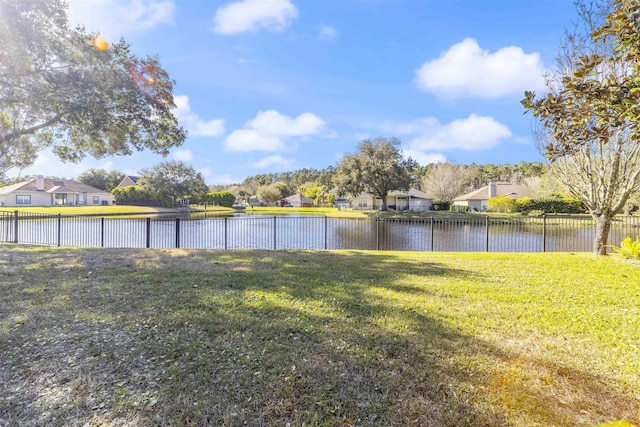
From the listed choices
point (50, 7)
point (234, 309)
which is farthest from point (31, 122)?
point (234, 309)

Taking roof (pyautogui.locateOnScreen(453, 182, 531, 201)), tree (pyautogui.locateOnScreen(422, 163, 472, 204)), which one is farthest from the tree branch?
tree (pyautogui.locateOnScreen(422, 163, 472, 204))

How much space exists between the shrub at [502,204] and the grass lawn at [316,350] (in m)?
34.2

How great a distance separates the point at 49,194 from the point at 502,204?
55.6 metres

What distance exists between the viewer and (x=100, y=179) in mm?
58625

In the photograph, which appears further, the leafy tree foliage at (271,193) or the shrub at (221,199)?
the leafy tree foliage at (271,193)

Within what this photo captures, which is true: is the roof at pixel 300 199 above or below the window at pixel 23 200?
above

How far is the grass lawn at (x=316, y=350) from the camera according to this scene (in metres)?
2.11

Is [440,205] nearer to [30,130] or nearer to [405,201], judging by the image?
[405,201]

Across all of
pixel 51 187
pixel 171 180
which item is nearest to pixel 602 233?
pixel 171 180

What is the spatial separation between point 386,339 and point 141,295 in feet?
10.5

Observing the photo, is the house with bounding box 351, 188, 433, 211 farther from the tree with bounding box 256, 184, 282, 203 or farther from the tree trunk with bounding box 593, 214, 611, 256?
the tree trunk with bounding box 593, 214, 611, 256

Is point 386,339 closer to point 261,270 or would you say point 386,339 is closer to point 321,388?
point 321,388

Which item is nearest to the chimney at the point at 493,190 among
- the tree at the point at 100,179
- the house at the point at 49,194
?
the house at the point at 49,194

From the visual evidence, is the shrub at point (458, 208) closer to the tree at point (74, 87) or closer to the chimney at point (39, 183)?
the tree at point (74, 87)
